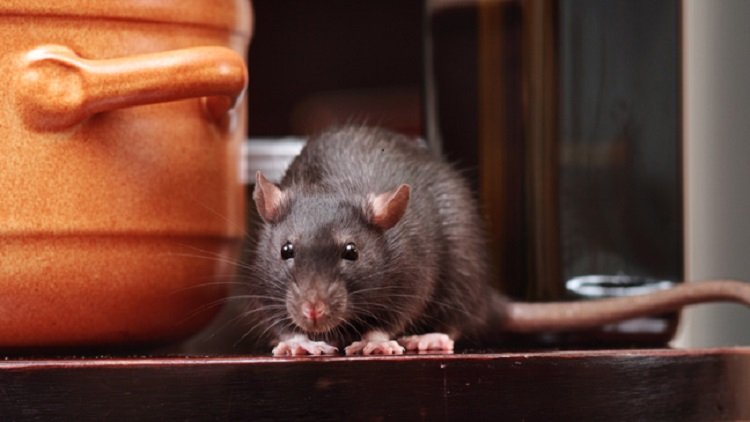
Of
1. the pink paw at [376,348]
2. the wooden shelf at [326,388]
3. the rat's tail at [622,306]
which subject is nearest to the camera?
the wooden shelf at [326,388]

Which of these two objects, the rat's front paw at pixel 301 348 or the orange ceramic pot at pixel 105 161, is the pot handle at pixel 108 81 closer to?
the orange ceramic pot at pixel 105 161

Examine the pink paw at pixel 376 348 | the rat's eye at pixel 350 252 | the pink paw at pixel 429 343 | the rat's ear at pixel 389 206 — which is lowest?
the pink paw at pixel 429 343

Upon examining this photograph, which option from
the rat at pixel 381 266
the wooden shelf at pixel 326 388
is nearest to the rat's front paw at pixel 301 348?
the rat at pixel 381 266

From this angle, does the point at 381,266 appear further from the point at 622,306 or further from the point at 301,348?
the point at 622,306

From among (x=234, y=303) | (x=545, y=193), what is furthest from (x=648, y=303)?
(x=234, y=303)

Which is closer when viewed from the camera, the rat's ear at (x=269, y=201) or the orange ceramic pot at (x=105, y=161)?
the orange ceramic pot at (x=105, y=161)

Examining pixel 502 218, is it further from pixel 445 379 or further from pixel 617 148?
pixel 445 379

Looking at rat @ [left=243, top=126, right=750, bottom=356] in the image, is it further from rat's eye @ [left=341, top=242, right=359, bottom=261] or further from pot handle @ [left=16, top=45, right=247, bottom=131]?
pot handle @ [left=16, top=45, right=247, bottom=131]
